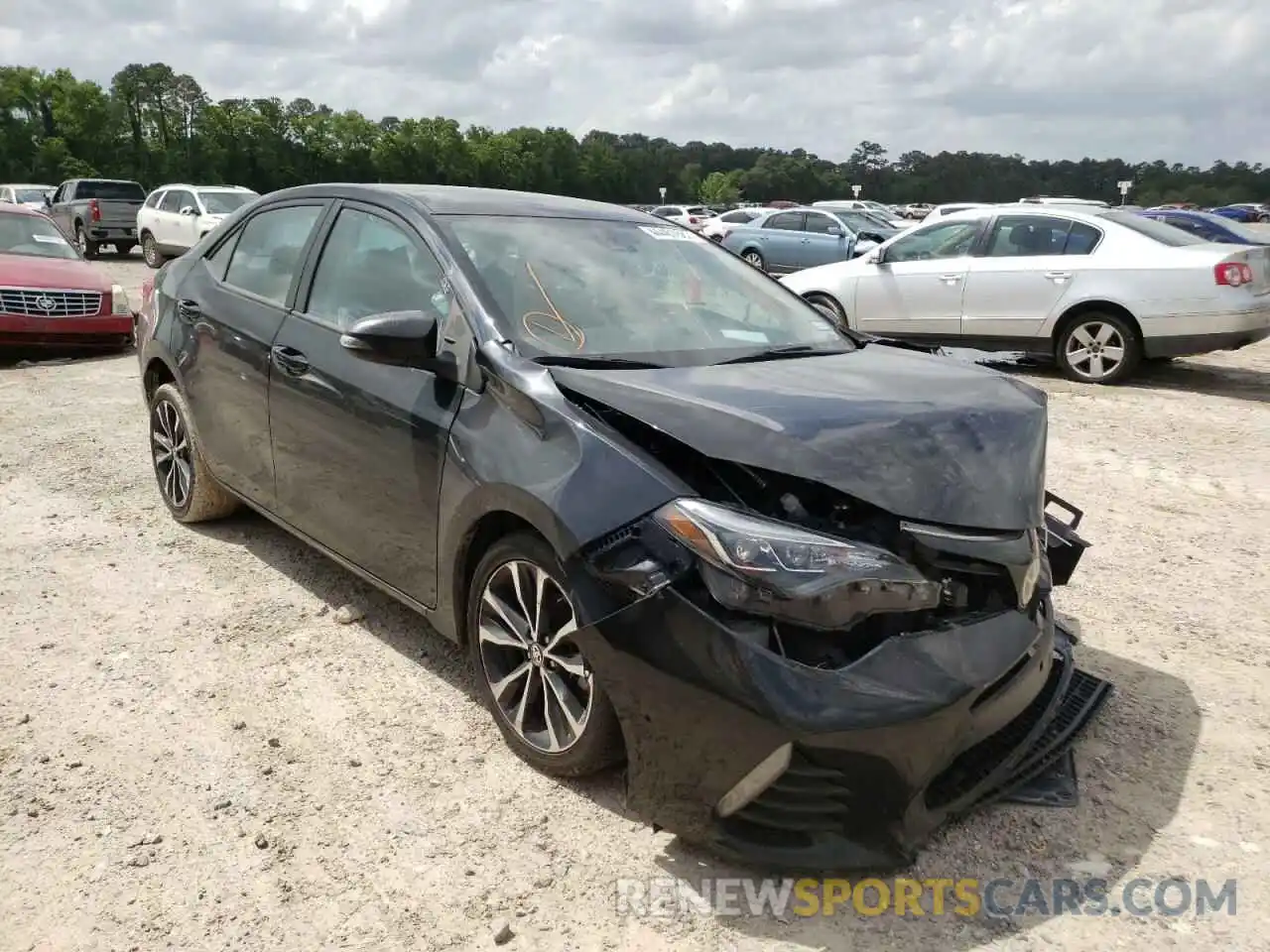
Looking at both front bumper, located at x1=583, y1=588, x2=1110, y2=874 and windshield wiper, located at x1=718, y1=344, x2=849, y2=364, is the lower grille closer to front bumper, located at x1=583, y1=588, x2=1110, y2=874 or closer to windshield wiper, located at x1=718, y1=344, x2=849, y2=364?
windshield wiper, located at x1=718, y1=344, x2=849, y2=364

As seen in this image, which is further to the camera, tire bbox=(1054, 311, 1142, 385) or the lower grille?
the lower grille

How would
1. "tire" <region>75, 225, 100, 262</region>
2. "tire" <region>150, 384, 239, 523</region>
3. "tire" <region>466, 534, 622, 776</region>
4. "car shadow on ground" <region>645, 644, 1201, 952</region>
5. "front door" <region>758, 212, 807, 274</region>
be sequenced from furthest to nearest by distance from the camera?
"tire" <region>75, 225, 100, 262</region>
"front door" <region>758, 212, 807, 274</region>
"tire" <region>150, 384, 239, 523</region>
"tire" <region>466, 534, 622, 776</region>
"car shadow on ground" <region>645, 644, 1201, 952</region>

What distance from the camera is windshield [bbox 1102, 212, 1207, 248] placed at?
9414 millimetres

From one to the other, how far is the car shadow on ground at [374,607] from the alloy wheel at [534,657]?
181 mm

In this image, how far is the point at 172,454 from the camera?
205 inches

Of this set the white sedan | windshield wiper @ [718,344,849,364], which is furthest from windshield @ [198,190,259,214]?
windshield wiper @ [718,344,849,364]

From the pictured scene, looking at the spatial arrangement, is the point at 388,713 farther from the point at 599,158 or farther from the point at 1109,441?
the point at 599,158

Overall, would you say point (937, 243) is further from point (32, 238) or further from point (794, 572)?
point (32, 238)

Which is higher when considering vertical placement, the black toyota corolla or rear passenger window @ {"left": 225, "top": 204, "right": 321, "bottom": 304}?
rear passenger window @ {"left": 225, "top": 204, "right": 321, "bottom": 304}

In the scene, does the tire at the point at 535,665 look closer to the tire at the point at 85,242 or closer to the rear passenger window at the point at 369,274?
the rear passenger window at the point at 369,274

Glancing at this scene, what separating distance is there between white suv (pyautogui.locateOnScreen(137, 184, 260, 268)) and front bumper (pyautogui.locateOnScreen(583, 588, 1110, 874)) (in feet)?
62.8

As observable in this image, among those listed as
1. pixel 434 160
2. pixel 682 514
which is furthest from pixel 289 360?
pixel 434 160

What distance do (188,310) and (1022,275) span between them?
25.3ft

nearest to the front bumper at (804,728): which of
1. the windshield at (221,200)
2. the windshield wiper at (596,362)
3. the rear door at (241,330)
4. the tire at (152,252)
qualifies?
the windshield wiper at (596,362)
